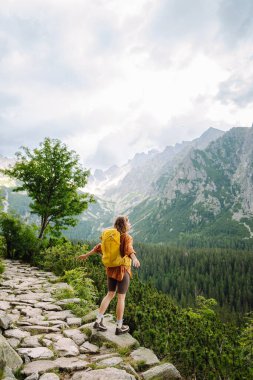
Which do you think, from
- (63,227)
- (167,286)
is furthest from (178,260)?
(63,227)

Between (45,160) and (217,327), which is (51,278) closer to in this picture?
(217,327)

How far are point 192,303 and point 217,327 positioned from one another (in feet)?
361

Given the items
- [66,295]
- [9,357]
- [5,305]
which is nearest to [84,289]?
[66,295]

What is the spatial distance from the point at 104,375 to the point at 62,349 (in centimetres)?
144

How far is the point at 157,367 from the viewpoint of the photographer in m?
4.64

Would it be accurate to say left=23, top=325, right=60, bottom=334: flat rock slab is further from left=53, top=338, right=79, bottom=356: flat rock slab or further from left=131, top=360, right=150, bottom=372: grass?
left=131, top=360, right=150, bottom=372: grass

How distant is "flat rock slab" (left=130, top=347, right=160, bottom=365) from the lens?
4.99 m

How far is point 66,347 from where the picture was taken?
5.32 metres

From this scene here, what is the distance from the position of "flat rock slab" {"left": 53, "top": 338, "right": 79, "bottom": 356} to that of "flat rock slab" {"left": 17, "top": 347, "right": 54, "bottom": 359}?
0.64ft

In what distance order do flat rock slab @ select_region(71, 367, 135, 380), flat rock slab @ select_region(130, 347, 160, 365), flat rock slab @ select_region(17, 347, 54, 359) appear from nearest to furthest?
flat rock slab @ select_region(71, 367, 135, 380) < flat rock slab @ select_region(17, 347, 54, 359) < flat rock slab @ select_region(130, 347, 160, 365)

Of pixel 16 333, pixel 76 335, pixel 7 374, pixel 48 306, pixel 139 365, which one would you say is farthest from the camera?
pixel 48 306

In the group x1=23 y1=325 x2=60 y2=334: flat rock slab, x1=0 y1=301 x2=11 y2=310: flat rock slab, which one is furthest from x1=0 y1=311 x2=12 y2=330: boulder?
x1=0 y1=301 x2=11 y2=310: flat rock slab

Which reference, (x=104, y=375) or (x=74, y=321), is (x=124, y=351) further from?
(x=74, y=321)

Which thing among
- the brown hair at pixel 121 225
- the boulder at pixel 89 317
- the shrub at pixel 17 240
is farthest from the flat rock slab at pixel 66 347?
the shrub at pixel 17 240
